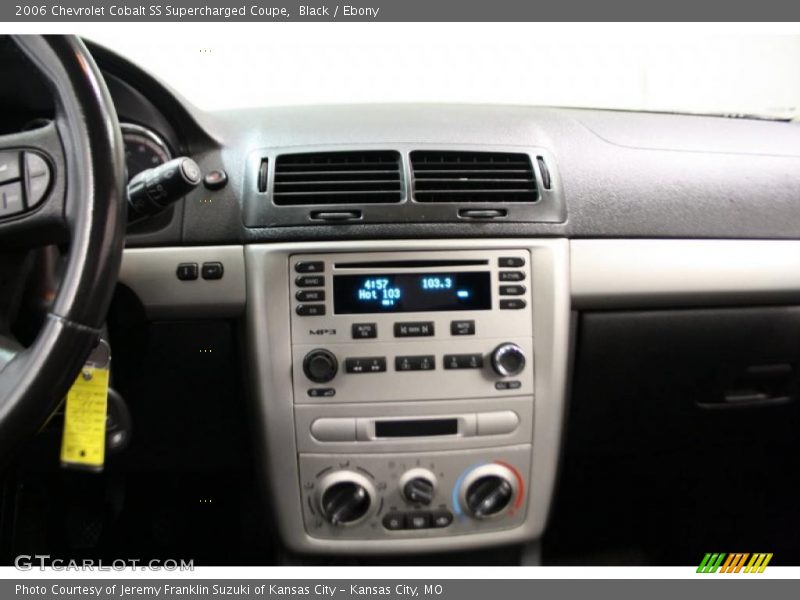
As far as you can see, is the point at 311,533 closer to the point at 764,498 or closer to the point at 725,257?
the point at 725,257

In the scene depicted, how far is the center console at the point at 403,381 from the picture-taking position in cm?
97

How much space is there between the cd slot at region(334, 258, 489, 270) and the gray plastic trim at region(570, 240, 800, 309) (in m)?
0.19

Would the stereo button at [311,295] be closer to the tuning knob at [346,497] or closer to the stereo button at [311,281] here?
the stereo button at [311,281]

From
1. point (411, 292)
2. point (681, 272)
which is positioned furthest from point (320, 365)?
point (681, 272)

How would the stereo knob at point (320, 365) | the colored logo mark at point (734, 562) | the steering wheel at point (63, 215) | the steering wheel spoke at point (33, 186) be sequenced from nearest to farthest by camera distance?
the steering wheel at point (63, 215), the steering wheel spoke at point (33, 186), the stereo knob at point (320, 365), the colored logo mark at point (734, 562)

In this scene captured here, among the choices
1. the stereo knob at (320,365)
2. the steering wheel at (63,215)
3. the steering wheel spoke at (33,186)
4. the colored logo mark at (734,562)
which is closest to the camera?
the steering wheel at (63,215)

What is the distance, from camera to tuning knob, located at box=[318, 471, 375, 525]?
1.00 metres

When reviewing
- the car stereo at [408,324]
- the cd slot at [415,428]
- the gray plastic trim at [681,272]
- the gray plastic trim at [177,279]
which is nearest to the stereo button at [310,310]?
the car stereo at [408,324]

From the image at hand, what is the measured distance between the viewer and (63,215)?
2.28ft

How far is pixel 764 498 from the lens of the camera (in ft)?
4.77

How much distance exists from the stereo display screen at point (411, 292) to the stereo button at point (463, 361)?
3.2 inches

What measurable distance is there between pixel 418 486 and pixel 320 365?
0.90 ft

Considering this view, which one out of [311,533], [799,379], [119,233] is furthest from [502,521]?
[119,233]

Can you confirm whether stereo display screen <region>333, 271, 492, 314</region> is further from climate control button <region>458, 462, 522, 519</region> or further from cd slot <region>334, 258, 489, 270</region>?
climate control button <region>458, 462, 522, 519</region>
